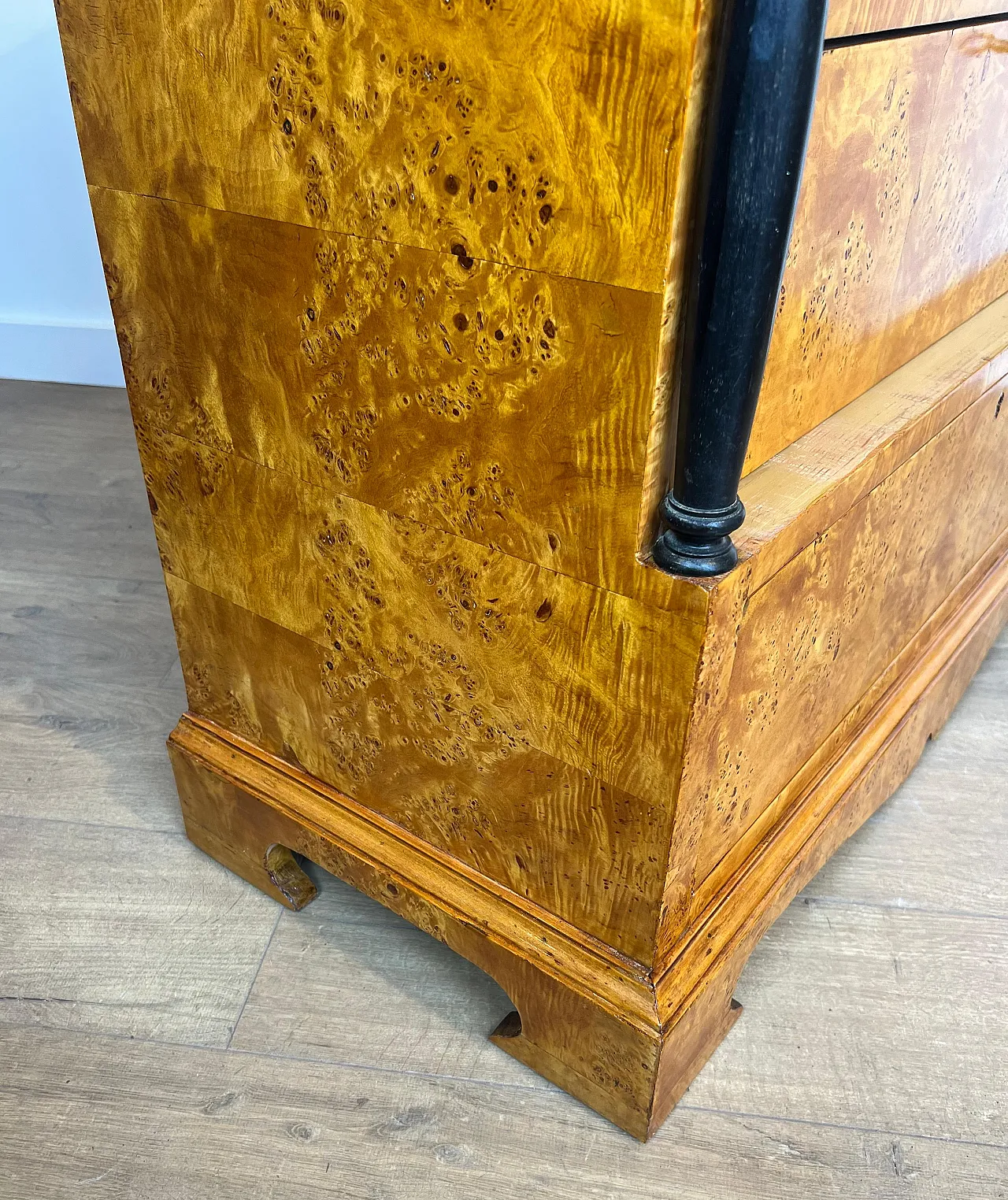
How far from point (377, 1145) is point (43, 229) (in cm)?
213

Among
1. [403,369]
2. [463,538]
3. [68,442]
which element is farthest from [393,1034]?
[68,442]

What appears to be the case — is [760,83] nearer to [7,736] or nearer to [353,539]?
[353,539]

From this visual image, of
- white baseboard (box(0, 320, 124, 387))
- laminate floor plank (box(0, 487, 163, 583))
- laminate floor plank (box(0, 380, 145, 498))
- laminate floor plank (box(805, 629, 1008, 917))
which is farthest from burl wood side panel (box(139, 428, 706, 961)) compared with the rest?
white baseboard (box(0, 320, 124, 387))

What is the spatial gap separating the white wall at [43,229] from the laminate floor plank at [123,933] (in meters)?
1.54

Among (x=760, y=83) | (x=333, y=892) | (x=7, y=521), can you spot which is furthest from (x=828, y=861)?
(x=7, y=521)

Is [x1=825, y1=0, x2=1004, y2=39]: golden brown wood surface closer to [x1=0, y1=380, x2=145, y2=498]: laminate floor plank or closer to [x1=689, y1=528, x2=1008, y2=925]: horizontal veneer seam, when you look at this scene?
[x1=689, y1=528, x2=1008, y2=925]: horizontal veneer seam

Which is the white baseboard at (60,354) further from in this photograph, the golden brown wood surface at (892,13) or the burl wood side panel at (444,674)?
the golden brown wood surface at (892,13)

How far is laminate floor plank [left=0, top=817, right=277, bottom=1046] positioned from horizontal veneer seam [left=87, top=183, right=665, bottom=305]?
2.31ft

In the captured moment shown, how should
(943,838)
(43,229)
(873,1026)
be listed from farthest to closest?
1. (43,229)
2. (943,838)
3. (873,1026)

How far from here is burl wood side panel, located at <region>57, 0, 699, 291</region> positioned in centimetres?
51

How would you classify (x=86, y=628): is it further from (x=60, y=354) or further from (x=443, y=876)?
(x=60, y=354)

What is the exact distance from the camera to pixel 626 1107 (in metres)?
0.85

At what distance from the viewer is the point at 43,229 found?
2.28 metres

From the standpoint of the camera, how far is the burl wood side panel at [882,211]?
63cm
